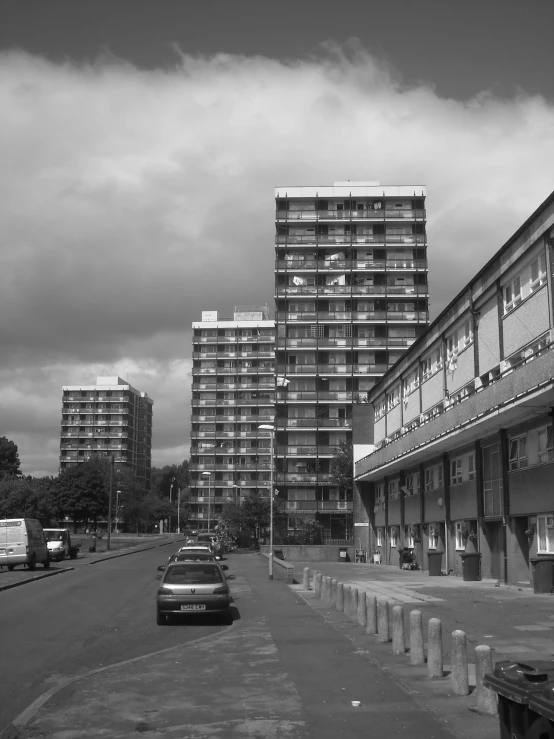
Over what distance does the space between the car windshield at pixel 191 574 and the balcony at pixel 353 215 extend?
6269 centimetres

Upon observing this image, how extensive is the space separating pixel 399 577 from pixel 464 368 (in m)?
9.23

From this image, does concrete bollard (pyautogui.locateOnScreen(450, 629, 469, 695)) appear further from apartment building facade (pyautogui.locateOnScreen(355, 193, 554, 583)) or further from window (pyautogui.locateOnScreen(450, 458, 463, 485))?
window (pyautogui.locateOnScreen(450, 458, 463, 485))

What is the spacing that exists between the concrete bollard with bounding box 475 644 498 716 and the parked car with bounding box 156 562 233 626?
9.69m

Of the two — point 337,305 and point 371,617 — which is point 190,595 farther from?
point 337,305

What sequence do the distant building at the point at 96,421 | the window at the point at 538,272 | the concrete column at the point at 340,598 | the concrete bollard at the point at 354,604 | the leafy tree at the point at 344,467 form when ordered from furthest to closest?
the distant building at the point at 96,421 → the leafy tree at the point at 344,467 → the window at the point at 538,272 → the concrete column at the point at 340,598 → the concrete bollard at the point at 354,604

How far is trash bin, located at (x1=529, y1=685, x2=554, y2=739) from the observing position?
18.3 ft

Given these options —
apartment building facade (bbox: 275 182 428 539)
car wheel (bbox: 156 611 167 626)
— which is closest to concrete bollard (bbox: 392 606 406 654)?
car wheel (bbox: 156 611 167 626)

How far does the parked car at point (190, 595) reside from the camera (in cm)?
1745

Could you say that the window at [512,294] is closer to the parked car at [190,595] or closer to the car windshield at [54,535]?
the parked car at [190,595]

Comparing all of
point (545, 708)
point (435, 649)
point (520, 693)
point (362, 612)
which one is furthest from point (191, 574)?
point (545, 708)

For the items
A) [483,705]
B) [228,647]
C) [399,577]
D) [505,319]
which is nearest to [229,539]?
[399,577]

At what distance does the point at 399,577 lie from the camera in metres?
33.5

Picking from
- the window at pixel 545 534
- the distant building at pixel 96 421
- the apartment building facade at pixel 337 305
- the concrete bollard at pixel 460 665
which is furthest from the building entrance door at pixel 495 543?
the distant building at pixel 96 421

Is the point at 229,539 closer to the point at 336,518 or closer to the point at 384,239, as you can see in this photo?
the point at 336,518
